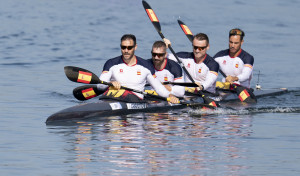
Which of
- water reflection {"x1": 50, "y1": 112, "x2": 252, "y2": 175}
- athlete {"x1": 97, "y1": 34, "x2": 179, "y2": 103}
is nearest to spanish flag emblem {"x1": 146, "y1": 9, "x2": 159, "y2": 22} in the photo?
athlete {"x1": 97, "y1": 34, "x2": 179, "y2": 103}

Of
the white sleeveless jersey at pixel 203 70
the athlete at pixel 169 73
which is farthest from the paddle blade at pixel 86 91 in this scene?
the white sleeveless jersey at pixel 203 70

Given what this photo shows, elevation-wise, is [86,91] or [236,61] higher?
[236,61]

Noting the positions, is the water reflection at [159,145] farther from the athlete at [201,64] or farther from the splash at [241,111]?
the athlete at [201,64]

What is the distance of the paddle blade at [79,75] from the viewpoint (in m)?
16.9

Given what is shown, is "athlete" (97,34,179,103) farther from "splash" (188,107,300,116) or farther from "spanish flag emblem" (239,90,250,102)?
"spanish flag emblem" (239,90,250,102)

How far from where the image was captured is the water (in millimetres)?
11945

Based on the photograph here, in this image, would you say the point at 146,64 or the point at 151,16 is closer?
the point at 146,64

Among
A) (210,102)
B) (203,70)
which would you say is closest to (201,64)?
(203,70)

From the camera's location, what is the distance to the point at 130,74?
671 inches

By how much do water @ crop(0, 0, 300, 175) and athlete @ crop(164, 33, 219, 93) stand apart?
49.6 inches

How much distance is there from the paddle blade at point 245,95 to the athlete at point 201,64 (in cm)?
80

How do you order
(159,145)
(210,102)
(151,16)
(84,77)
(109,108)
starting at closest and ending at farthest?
(159,145), (109,108), (84,77), (210,102), (151,16)

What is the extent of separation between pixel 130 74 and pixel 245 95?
4648 mm

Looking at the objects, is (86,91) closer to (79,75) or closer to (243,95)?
(79,75)
